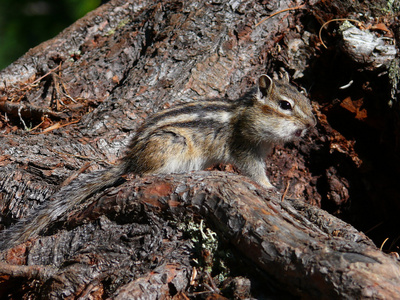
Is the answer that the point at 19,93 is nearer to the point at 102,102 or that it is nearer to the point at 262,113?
the point at 102,102

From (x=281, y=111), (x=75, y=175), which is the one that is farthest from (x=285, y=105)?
(x=75, y=175)

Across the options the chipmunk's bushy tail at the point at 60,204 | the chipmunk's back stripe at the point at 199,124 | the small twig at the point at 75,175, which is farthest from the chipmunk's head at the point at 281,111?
the small twig at the point at 75,175

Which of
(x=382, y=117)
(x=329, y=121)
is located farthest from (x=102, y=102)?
(x=382, y=117)

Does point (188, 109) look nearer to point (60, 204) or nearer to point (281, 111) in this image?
point (281, 111)

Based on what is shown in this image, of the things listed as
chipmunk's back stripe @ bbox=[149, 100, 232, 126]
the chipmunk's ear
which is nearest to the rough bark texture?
chipmunk's back stripe @ bbox=[149, 100, 232, 126]

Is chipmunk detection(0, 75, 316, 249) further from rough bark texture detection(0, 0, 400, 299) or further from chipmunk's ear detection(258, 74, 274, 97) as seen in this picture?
rough bark texture detection(0, 0, 400, 299)

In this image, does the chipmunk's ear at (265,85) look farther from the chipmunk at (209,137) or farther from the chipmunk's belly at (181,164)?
the chipmunk's belly at (181,164)

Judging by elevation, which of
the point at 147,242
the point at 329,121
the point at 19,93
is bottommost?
the point at 329,121
